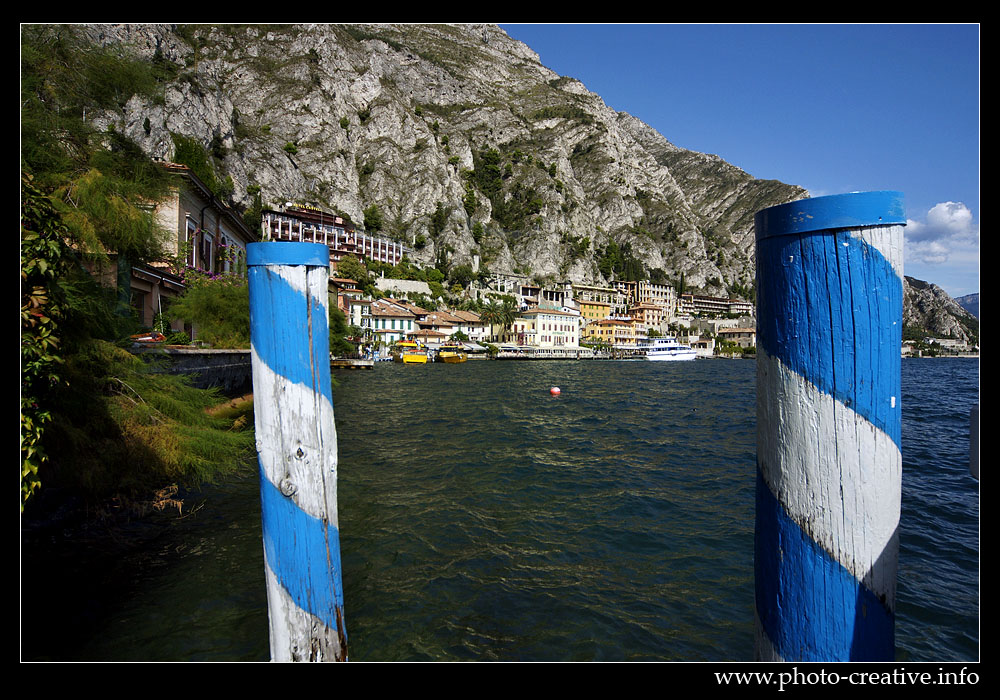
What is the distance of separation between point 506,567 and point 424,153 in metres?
104

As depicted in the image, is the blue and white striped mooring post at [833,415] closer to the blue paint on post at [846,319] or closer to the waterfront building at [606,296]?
the blue paint on post at [846,319]

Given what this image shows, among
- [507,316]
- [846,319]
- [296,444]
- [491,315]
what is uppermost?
[491,315]

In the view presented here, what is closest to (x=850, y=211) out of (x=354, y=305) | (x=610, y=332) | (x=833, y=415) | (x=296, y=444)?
(x=833, y=415)

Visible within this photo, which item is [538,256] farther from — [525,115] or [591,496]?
[591,496]

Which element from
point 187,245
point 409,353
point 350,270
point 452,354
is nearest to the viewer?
point 187,245

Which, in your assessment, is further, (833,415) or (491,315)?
(491,315)

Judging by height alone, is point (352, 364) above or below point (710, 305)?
below

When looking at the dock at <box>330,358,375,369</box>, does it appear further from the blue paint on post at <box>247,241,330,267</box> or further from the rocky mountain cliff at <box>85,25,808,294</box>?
the blue paint on post at <box>247,241,330,267</box>

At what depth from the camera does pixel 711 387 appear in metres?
32.8

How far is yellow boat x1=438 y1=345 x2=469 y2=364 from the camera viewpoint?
59516 mm

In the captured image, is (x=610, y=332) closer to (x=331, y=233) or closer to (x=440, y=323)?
(x=440, y=323)

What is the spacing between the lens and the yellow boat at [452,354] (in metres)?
59.5

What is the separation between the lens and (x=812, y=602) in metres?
1.55

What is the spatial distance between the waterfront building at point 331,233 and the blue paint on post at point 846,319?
7346 centimetres
